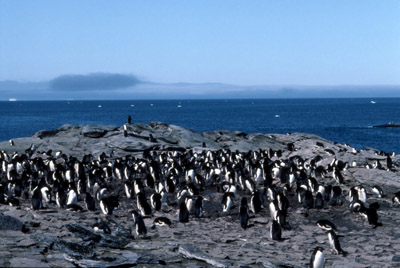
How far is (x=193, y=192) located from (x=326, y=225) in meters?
6.28

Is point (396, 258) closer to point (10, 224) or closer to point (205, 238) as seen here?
point (205, 238)

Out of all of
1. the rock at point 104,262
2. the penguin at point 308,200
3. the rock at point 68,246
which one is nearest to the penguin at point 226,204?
the penguin at point 308,200

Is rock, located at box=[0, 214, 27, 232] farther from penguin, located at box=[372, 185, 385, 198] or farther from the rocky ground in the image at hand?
penguin, located at box=[372, 185, 385, 198]

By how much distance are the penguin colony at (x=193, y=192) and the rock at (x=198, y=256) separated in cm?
242

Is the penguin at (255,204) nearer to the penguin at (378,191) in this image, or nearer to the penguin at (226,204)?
the penguin at (226,204)

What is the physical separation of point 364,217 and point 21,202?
44.7 ft

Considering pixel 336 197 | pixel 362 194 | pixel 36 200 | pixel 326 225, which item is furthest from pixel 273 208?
pixel 36 200

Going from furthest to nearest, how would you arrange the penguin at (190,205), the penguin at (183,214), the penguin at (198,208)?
the penguin at (190,205)
the penguin at (198,208)
the penguin at (183,214)

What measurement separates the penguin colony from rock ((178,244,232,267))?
2.42m

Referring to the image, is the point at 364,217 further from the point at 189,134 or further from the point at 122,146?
the point at 189,134

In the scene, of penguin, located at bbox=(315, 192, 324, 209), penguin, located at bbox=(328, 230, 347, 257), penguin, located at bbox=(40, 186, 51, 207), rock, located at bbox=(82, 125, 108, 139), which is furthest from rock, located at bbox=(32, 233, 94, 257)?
rock, located at bbox=(82, 125, 108, 139)

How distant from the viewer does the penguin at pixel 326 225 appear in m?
16.3

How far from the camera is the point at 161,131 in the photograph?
44.7m

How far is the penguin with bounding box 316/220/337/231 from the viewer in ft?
53.6
